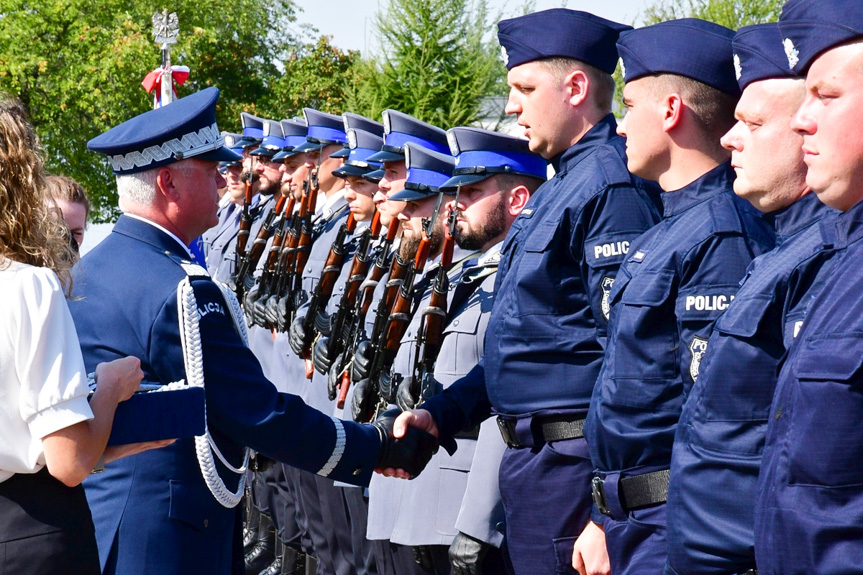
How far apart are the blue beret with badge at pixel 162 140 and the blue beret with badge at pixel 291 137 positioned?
5131 millimetres

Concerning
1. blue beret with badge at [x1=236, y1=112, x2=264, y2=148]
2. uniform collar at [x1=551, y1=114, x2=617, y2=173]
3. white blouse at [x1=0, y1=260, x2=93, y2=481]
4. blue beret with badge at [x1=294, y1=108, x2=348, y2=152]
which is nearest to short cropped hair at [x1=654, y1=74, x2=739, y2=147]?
uniform collar at [x1=551, y1=114, x2=617, y2=173]

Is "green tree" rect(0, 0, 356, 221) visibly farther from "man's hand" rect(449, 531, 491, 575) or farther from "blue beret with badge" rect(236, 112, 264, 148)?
"man's hand" rect(449, 531, 491, 575)

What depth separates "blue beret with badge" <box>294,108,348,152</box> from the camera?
840 centimetres

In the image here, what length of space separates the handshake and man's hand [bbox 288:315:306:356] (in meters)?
2.80

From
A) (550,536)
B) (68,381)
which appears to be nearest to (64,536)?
(68,381)

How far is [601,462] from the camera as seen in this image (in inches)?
129

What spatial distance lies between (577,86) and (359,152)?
345 centimetres

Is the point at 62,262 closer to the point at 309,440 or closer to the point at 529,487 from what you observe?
the point at 309,440

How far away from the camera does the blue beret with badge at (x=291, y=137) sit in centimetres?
897

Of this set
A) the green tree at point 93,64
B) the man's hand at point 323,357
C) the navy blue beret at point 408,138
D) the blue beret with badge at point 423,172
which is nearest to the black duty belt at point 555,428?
the blue beret with badge at point 423,172

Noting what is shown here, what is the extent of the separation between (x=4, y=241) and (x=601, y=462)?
1.70 meters

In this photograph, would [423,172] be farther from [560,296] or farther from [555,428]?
[555,428]

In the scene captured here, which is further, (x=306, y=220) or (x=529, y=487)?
(x=306, y=220)

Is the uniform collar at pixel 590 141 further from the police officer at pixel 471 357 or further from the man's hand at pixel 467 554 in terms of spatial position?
the man's hand at pixel 467 554
